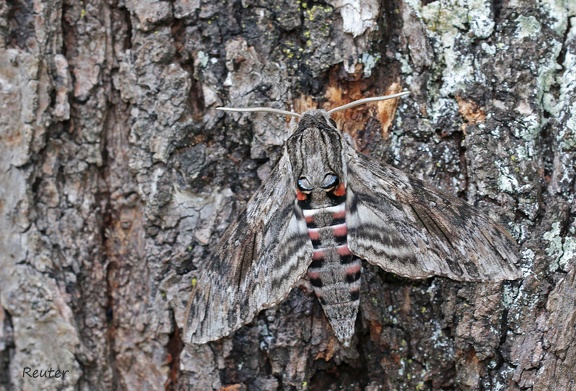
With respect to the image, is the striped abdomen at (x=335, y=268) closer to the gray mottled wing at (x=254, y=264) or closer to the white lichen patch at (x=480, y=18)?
the gray mottled wing at (x=254, y=264)

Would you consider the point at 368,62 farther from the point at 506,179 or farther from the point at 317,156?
the point at 506,179

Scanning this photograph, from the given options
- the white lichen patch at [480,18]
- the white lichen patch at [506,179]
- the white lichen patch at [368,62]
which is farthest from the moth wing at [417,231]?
the white lichen patch at [480,18]

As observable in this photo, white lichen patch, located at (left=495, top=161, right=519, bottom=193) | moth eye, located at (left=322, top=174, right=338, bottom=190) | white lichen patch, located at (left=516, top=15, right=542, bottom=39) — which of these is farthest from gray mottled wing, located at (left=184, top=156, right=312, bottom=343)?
white lichen patch, located at (left=516, top=15, right=542, bottom=39)

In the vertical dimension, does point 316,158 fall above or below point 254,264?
above

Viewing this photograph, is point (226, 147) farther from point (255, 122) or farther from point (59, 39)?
point (59, 39)

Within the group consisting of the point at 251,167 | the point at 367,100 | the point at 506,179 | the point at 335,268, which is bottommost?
the point at 335,268

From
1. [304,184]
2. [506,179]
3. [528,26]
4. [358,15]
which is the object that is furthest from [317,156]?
[528,26]

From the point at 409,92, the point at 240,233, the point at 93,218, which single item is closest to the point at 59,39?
the point at 93,218
